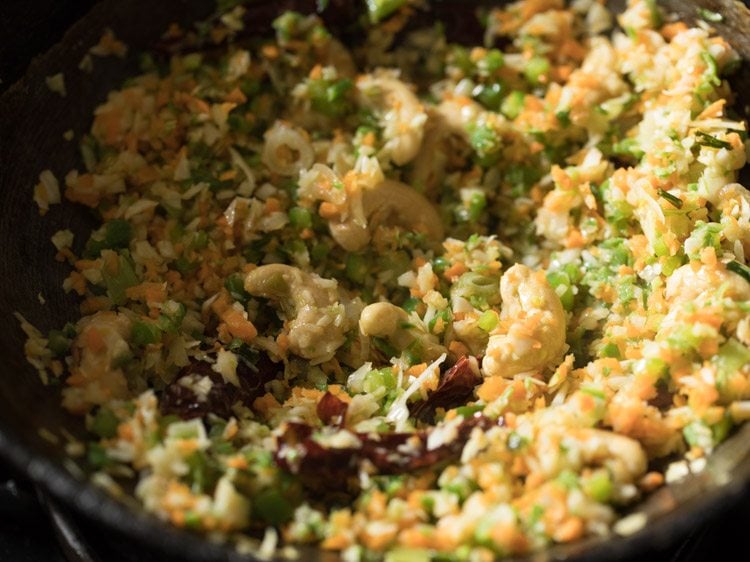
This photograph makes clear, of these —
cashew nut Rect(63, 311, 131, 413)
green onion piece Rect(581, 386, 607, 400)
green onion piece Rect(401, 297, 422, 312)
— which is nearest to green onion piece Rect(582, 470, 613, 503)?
green onion piece Rect(581, 386, 607, 400)

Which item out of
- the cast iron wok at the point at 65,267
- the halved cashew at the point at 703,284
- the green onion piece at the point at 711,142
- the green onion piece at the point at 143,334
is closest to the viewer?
the cast iron wok at the point at 65,267

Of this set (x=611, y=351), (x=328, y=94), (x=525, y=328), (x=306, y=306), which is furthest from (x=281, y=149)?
(x=611, y=351)


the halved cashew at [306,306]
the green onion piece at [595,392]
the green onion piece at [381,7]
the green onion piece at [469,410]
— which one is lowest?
the green onion piece at [469,410]

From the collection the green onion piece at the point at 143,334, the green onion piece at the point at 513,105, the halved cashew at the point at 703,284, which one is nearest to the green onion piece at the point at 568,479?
the halved cashew at the point at 703,284

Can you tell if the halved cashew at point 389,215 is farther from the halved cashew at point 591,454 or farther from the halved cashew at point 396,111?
the halved cashew at point 591,454

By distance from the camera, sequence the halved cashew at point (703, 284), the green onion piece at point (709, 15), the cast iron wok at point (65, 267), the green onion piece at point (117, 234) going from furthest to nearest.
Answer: the green onion piece at point (709, 15) < the green onion piece at point (117, 234) < the halved cashew at point (703, 284) < the cast iron wok at point (65, 267)

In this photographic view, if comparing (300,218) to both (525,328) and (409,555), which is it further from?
(409,555)

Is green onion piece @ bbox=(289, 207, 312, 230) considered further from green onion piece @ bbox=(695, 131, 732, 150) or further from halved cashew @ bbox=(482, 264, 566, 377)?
green onion piece @ bbox=(695, 131, 732, 150)

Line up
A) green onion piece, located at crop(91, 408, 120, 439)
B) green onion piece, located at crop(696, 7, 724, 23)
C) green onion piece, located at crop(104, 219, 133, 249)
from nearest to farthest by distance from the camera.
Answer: green onion piece, located at crop(91, 408, 120, 439), green onion piece, located at crop(104, 219, 133, 249), green onion piece, located at crop(696, 7, 724, 23)
